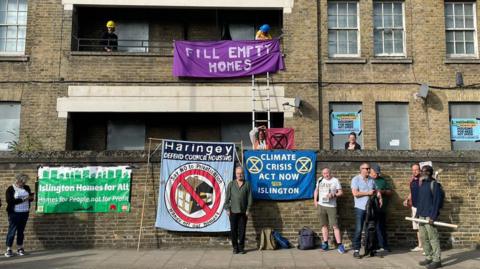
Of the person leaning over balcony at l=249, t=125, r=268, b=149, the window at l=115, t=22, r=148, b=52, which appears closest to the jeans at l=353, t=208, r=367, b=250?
the person leaning over balcony at l=249, t=125, r=268, b=149

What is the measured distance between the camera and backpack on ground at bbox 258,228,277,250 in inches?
406

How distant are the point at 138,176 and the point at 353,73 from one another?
816 centimetres

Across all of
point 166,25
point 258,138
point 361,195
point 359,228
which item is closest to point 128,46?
point 166,25

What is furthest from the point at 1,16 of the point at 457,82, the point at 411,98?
the point at 457,82

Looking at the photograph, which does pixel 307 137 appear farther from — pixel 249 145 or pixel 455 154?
pixel 455 154

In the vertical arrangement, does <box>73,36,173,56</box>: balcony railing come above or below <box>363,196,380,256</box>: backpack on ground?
above

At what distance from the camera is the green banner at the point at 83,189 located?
34.8 ft

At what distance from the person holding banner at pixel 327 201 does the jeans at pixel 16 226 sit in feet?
20.4

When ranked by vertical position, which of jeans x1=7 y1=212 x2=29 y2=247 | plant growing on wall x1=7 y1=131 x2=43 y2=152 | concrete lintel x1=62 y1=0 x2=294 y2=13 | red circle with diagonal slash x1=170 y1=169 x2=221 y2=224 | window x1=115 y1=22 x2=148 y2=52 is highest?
concrete lintel x1=62 y1=0 x2=294 y2=13

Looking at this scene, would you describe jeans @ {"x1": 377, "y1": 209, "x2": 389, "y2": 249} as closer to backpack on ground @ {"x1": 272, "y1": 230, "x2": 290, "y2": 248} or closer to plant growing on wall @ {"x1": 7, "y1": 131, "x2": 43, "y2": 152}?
backpack on ground @ {"x1": 272, "y1": 230, "x2": 290, "y2": 248}

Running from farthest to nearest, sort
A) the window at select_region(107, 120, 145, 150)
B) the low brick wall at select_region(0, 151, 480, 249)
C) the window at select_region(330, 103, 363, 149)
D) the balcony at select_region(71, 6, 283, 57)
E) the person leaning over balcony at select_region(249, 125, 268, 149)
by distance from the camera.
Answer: the balcony at select_region(71, 6, 283, 57), the window at select_region(107, 120, 145, 150), the window at select_region(330, 103, 363, 149), the person leaning over balcony at select_region(249, 125, 268, 149), the low brick wall at select_region(0, 151, 480, 249)

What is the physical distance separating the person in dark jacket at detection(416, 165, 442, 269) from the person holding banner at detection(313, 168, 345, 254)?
1.77 m

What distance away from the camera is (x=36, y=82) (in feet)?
49.1

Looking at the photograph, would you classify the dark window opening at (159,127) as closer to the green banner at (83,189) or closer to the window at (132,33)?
the window at (132,33)
